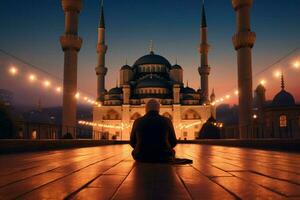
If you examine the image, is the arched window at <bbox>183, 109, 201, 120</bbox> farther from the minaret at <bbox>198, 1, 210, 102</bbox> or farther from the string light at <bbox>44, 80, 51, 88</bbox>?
the string light at <bbox>44, 80, 51, 88</bbox>

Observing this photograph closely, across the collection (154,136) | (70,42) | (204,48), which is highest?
(204,48)

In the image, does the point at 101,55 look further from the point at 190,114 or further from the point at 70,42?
the point at 70,42

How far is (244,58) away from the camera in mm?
31594

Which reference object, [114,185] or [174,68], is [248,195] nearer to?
[114,185]

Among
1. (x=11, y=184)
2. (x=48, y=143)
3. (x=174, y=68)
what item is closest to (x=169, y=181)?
(x=11, y=184)

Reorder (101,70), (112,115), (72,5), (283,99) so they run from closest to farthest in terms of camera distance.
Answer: (72,5) < (283,99) < (101,70) < (112,115)

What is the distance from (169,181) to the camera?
277 centimetres

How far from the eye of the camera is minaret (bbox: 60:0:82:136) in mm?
34062

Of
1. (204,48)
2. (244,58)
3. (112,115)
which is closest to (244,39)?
(244,58)

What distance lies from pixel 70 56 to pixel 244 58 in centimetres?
1831

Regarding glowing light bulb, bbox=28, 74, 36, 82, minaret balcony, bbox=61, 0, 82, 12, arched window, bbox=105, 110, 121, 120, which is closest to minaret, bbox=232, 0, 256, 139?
minaret balcony, bbox=61, 0, 82, 12

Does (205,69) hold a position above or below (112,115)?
above

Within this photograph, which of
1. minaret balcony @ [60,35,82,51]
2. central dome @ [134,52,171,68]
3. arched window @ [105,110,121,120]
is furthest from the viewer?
central dome @ [134,52,171,68]

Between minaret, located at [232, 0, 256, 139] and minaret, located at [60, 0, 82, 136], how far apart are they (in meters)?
16.9
